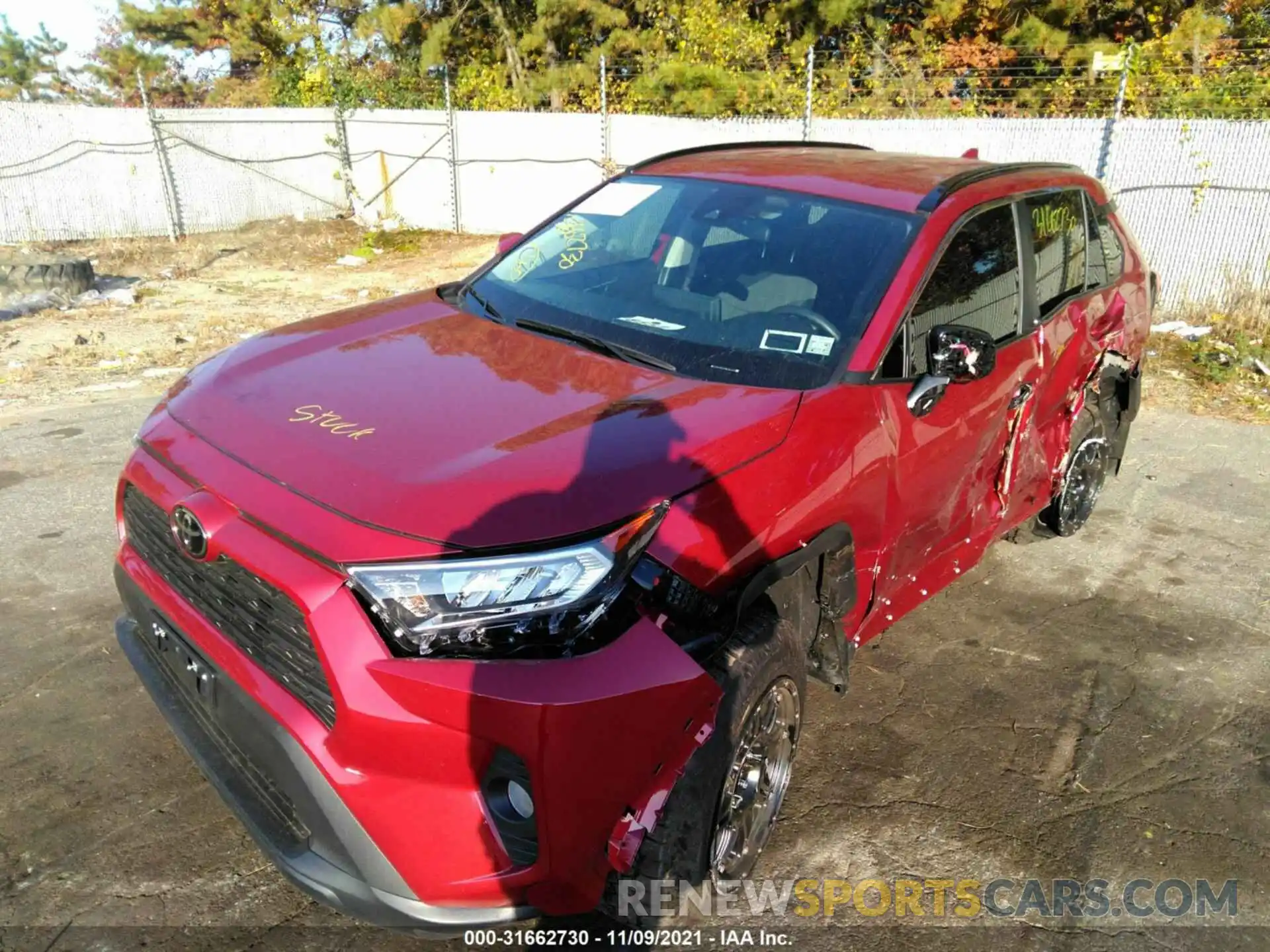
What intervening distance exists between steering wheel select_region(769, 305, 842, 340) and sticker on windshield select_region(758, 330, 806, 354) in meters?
0.07

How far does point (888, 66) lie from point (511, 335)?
18.1m

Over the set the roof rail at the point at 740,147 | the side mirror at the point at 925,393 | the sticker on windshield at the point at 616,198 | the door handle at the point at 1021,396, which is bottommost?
the door handle at the point at 1021,396

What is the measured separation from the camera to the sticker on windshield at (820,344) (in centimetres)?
300

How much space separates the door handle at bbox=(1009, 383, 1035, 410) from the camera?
3.70 meters

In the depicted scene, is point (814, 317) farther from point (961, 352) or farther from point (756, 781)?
point (756, 781)

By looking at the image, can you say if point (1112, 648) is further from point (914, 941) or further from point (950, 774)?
point (914, 941)

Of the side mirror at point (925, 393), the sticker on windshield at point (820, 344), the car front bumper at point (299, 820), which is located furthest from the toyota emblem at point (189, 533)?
the side mirror at point (925, 393)

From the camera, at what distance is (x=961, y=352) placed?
3012mm

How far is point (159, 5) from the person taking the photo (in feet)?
108

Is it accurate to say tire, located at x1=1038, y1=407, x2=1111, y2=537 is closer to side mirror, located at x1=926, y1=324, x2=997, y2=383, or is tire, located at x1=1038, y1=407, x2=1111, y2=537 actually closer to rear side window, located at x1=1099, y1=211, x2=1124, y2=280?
rear side window, located at x1=1099, y1=211, x2=1124, y2=280

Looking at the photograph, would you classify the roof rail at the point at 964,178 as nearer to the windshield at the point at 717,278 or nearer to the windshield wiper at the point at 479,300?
the windshield at the point at 717,278

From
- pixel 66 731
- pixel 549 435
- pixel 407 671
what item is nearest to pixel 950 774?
pixel 549 435

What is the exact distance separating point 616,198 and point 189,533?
7.80ft

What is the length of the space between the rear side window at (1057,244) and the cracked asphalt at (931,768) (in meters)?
1.46
